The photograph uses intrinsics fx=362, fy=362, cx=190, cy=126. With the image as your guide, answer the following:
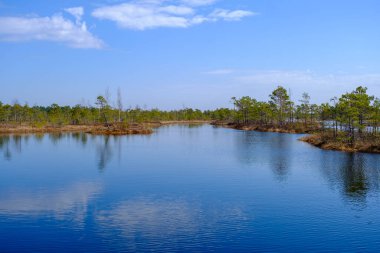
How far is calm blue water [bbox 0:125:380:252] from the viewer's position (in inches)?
673

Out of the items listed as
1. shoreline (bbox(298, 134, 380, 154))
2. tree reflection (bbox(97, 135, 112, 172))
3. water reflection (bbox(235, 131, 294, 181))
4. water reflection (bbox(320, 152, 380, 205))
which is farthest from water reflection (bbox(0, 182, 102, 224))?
shoreline (bbox(298, 134, 380, 154))

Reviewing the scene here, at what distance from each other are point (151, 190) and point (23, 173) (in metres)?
15.1

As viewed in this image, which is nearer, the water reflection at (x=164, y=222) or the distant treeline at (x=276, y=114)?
the water reflection at (x=164, y=222)

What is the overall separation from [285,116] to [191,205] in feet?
297

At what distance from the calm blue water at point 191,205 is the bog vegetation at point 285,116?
1157cm

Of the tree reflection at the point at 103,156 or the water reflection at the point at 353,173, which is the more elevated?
the tree reflection at the point at 103,156

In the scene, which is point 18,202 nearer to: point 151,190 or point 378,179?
point 151,190

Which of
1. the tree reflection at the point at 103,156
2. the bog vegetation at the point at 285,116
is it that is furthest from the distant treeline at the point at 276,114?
the tree reflection at the point at 103,156

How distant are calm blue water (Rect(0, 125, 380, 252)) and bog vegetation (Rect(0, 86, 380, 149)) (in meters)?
11.6

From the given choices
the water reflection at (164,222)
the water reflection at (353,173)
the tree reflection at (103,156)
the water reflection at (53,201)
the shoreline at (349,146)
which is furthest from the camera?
the shoreline at (349,146)

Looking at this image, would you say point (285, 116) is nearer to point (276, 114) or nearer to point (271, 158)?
point (276, 114)

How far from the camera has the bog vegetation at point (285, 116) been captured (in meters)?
52.4

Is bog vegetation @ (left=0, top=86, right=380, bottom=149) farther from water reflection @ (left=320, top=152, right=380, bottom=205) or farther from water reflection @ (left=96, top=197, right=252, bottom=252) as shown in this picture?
water reflection @ (left=96, top=197, right=252, bottom=252)

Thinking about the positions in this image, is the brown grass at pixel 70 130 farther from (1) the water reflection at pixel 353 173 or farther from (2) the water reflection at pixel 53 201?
(2) the water reflection at pixel 53 201
